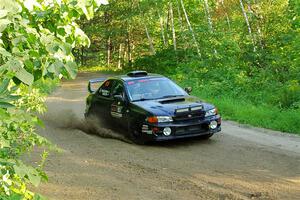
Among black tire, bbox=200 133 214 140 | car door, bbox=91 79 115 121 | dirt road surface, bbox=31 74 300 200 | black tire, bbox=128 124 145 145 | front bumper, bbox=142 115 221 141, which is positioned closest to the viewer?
dirt road surface, bbox=31 74 300 200

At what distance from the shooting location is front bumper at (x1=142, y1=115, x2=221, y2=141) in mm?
10273

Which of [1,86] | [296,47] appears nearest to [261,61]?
[296,47]

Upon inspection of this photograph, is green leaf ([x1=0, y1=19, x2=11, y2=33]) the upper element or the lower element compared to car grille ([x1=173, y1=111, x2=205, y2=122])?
upper

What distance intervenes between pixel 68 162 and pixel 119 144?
1950mm

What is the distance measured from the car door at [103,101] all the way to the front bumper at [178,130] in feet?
6.40

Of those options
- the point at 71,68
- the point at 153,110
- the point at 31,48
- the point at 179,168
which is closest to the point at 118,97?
the point at 153,110

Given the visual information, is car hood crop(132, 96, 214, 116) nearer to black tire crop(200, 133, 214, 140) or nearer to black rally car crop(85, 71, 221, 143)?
black rally car crop(85, 71, 221, 143)

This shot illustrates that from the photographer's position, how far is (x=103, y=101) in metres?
12.5

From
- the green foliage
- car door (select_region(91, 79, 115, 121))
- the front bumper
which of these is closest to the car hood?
the front bumper

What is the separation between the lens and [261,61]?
20.9 metres

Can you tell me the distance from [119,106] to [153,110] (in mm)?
1374

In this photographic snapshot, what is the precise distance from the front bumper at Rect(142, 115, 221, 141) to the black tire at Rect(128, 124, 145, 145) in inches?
6.6

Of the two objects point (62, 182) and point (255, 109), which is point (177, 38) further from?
point (62, 182)

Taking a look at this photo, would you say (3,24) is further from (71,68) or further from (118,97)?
(118,97)
